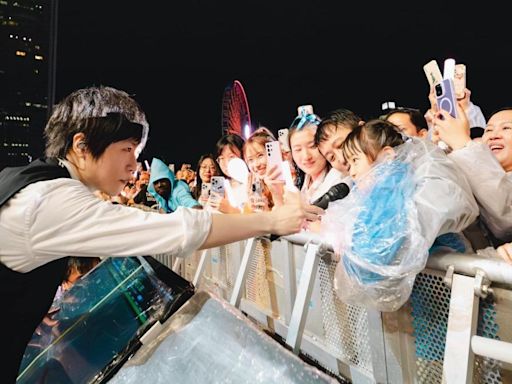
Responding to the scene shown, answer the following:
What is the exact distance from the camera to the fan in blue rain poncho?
116cm

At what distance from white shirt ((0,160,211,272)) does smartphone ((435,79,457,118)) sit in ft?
3.43

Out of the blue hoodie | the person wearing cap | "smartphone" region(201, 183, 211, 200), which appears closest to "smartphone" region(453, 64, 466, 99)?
the person wearing cap

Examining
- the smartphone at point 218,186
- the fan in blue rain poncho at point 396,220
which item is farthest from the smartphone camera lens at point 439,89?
the smartphone at point 218,186

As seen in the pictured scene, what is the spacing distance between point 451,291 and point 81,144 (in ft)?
4.56

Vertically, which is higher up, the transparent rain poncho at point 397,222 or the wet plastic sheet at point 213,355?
the transparent rain poncho at point 397,222

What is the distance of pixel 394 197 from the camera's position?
4.06 feet

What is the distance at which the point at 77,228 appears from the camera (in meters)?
1.25

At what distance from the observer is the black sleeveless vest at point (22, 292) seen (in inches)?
52.5

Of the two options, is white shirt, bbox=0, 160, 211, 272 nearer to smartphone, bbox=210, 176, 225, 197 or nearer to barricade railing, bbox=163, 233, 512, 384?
barricade railing, bbox=163, 233, 512, 384

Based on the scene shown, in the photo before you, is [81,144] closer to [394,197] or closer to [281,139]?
[394,197]

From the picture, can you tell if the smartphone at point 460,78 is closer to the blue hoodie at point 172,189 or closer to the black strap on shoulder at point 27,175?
the black strap on shoulder at point 27,175

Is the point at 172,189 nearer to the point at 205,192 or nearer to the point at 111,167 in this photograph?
the point at 205,192

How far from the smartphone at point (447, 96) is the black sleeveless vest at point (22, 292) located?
1.46 meters

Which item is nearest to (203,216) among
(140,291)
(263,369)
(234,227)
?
(234,227)
